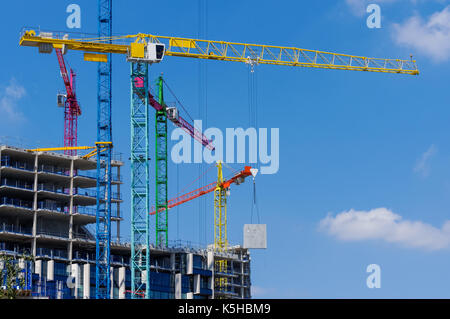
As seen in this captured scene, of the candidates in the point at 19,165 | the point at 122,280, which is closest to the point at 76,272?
the point at 122,280

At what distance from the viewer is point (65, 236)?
593 feet

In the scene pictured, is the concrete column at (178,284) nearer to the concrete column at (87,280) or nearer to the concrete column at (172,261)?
the concrete column at (172,261)

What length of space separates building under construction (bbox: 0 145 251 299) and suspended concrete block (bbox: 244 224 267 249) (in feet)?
171

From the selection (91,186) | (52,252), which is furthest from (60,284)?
(91,186)

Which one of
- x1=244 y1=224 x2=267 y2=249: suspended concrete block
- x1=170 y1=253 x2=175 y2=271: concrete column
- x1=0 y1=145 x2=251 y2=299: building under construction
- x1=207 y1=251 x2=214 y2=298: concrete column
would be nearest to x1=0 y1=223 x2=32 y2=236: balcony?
x1=0 y1=145 x2=251 y2=299: building under construction

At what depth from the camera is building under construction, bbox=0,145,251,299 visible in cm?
16950

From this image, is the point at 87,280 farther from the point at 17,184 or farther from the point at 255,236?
the point at 255,236

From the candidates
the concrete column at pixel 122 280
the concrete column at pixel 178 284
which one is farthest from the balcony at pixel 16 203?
the concrete column at pixel 178 284

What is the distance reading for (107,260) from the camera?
164 meters

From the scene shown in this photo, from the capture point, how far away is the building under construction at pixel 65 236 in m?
170

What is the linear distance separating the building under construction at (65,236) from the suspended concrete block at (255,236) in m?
52.3
